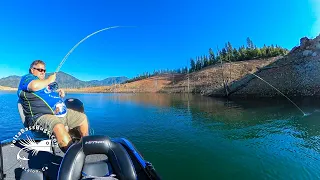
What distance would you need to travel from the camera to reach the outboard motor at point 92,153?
14.0ft

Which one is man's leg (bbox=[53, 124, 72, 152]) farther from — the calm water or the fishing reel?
the calm water

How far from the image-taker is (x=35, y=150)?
6.28m

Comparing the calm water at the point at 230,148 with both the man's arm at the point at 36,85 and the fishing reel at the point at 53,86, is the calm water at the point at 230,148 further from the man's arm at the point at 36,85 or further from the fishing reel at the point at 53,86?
the man's arm at the point at 36,85

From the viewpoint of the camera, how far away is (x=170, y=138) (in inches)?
589

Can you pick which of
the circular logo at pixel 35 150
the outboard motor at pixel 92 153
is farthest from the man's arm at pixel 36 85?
the outboard motor at pixel 92 153

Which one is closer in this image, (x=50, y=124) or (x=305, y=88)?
(x=50, y=124)

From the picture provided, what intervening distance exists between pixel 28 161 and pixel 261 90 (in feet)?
187

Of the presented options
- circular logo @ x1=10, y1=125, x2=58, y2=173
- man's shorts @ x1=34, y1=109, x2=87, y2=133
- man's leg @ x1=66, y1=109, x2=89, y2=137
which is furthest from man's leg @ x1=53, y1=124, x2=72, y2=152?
man's leg @ x1=66, y1=109, x2=89, y2=137

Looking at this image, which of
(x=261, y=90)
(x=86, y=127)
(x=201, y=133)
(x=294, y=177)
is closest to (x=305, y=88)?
(x=261, y=90)

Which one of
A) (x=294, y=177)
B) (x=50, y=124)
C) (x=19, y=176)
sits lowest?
(x=294, y=177)

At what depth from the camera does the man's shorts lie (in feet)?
18.8

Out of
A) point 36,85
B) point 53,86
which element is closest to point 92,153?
point 36,85

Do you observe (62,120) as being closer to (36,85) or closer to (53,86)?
(53,86)

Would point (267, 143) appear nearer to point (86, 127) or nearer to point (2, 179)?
point (86, 127)
